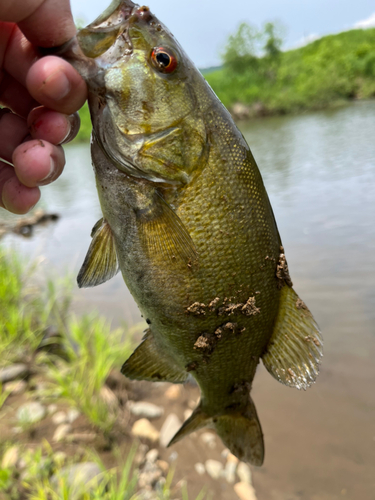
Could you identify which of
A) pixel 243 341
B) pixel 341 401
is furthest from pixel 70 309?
pixel 243 341

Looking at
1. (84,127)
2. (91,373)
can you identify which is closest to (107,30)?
(91,373)

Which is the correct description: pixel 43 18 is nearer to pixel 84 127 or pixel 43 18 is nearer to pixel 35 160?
pixel 35 160

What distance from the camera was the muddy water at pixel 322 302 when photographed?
356 cm

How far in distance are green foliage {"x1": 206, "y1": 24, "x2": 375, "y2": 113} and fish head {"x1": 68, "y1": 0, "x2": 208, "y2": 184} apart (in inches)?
1266

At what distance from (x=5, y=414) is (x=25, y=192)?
2.99 metres

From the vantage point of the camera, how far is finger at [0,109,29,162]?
2080 mm

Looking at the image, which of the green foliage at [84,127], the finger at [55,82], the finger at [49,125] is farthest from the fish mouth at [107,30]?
the green foliage at [84,127]

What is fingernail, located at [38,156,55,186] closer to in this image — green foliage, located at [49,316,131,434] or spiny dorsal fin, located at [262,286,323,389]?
spiny dorsal fin, located at [262,286,323,389]

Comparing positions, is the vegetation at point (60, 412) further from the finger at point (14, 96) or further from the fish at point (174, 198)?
the finger at point (14, 96)

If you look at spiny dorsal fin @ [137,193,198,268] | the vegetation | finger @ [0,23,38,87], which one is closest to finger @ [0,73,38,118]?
finger @ [0,23,38,87]

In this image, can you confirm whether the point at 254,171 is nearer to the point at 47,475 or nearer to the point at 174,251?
the point at 174,251

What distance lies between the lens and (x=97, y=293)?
708 cm

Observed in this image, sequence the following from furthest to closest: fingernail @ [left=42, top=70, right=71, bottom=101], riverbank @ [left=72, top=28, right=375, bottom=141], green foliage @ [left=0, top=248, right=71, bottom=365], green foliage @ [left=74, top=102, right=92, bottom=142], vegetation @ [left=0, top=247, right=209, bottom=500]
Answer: riverbank @ [left=72, top=28, right=375, bottom=141], green foliage @ [left=74, top=102, right=92, bottom=142], green foliage @ [left=0, top=248, right=71, bottom=365], vegetation @ [left=0, top=247, right=209, bottom=500], fingernail @ [left=42, top=70, right=71, bottom=101]

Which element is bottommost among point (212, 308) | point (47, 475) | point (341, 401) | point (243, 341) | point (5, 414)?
point (341, 401)
